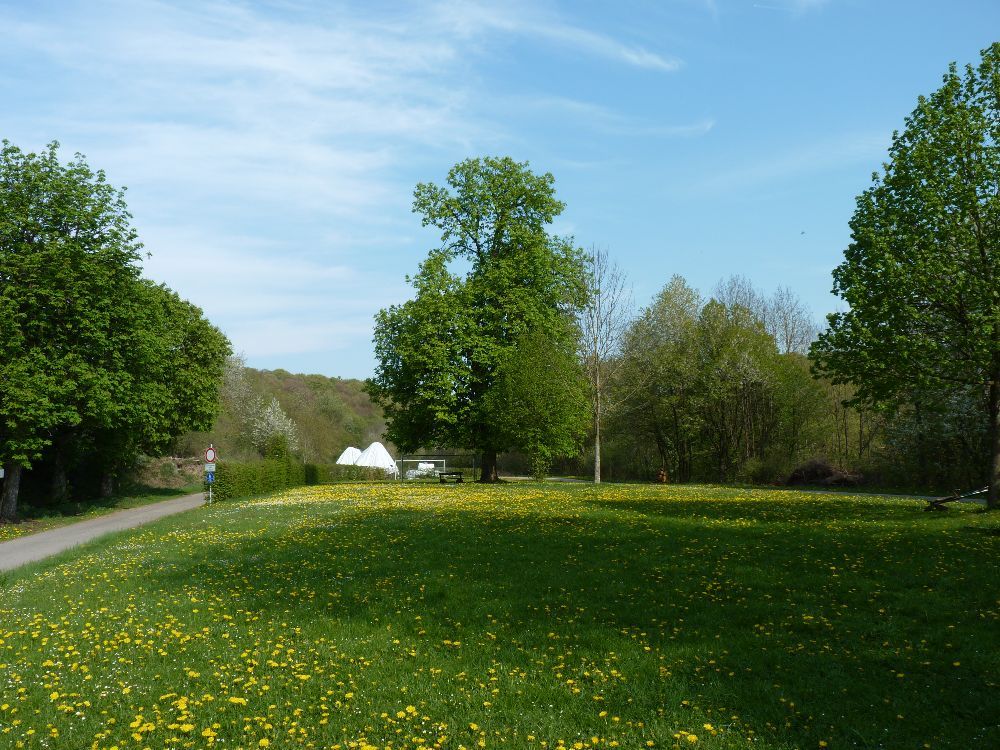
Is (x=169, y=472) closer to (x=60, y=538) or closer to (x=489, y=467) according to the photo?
(x=489, y=467)

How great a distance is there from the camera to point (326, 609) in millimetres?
10445

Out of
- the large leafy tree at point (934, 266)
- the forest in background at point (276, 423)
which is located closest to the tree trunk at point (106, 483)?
the forest in background at point (276, 423)

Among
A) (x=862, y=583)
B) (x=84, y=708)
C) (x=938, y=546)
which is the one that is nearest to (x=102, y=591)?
(x=84, y=708)

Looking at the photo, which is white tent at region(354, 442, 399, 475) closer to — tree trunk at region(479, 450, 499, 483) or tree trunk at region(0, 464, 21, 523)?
tree trunk at region(479, 450, 499, 483)

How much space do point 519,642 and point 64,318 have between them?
87.9ft

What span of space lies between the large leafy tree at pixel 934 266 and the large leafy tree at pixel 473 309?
20.8m

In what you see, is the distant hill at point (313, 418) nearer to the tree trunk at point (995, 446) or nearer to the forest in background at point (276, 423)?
the forest in background at point (276, 423)

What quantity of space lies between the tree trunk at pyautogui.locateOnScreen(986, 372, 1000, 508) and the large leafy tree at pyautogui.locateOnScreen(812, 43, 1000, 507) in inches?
1.1

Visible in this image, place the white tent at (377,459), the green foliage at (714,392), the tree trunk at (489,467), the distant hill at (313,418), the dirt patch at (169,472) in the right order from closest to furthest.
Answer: the tree trunk at (489,467)
the green foliage at (714,392)
the dirt patch at (169,472)
the white tent at (377,459)
the distant hill at (313,418)

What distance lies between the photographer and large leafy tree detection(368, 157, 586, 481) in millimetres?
39594

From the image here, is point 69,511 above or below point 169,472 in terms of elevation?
below

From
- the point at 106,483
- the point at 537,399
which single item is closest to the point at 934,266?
Answer: the point at 537,399

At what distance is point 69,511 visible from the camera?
3300 cm

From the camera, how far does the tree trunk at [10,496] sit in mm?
27094
